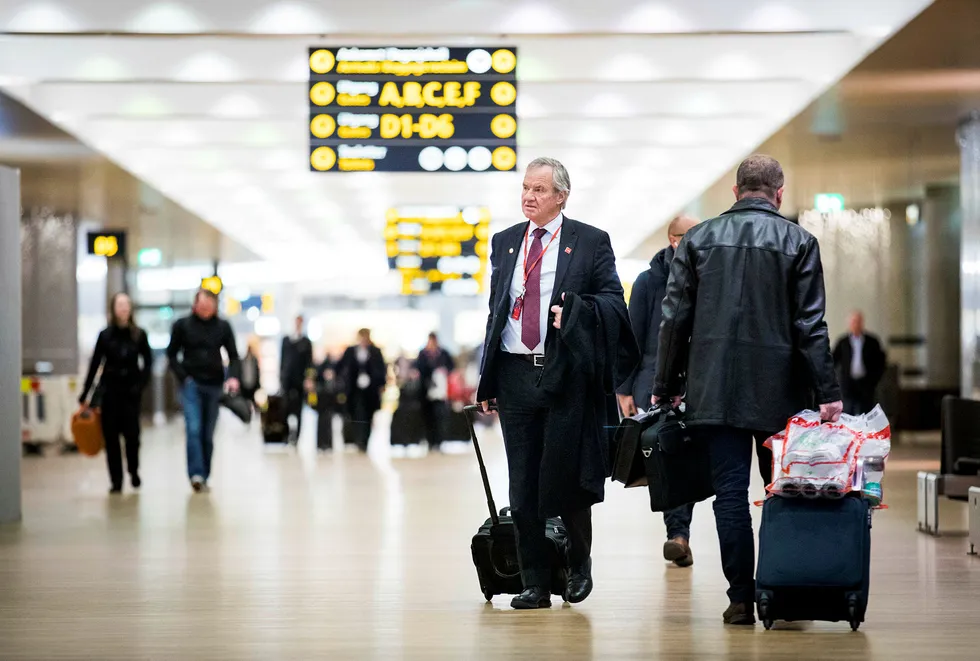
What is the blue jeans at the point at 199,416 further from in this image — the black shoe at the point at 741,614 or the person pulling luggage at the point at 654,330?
the black shoe at the point at 741,614

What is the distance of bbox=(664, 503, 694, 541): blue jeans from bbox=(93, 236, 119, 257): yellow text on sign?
58.2 feet

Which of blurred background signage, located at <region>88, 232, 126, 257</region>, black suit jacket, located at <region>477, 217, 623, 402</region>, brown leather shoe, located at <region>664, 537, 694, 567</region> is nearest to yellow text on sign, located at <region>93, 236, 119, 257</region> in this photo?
blurred background signage, located at <region>88, 232, 126, 257</region>

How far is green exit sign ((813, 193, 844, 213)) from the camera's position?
23078mm

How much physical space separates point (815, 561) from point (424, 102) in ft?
24.6

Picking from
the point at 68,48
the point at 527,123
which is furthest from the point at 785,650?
the point at 527,123

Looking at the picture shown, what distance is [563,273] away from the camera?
5.95 meters

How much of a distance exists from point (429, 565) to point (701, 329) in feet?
8.32

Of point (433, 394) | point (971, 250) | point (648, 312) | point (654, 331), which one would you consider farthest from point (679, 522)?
point (433, 394)

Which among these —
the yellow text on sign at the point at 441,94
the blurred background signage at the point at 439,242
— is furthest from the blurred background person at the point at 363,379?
the yellow text on sign at the point at 441,94

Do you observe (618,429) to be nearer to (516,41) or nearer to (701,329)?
(701,329)

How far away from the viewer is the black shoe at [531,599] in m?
6.04

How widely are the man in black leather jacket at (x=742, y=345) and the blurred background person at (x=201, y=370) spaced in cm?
754

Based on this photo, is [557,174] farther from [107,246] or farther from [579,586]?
[107,246]

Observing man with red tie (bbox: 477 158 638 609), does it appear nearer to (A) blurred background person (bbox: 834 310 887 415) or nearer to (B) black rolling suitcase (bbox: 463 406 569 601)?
(B) black rolling suitcase (bbox: 463 406 569 601)
